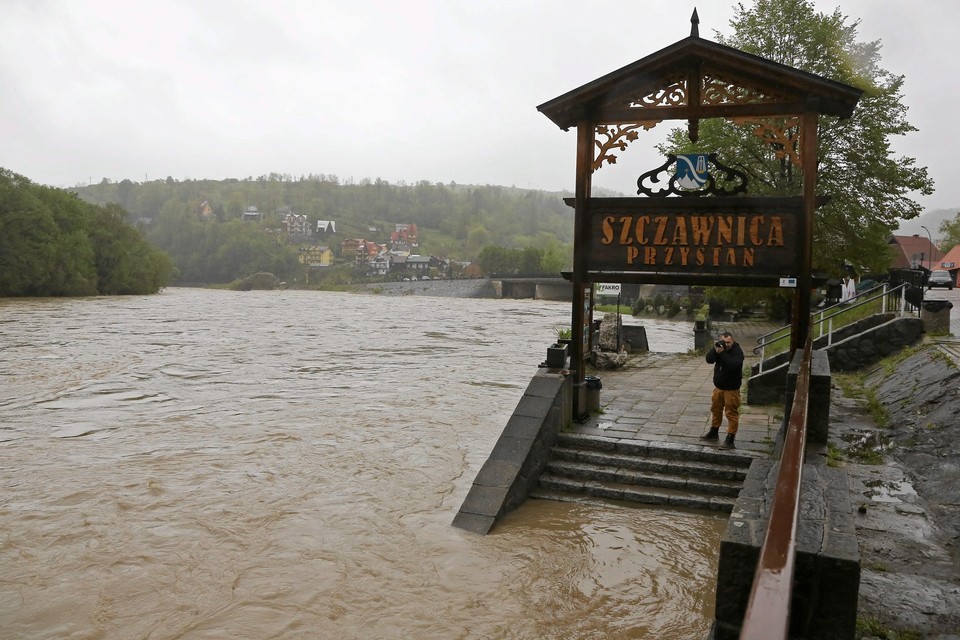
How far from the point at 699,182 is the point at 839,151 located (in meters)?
16.4

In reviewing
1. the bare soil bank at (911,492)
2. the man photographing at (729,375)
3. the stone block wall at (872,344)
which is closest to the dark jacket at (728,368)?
the man photographing at (729,375)

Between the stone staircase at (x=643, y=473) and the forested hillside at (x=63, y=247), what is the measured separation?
191 feet

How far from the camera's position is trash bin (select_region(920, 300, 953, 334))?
13.4 metres

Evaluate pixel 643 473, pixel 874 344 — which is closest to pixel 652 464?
pixel 643 473

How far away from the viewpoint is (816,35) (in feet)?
74.5

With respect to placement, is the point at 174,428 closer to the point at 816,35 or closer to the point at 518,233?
the point at 816,35

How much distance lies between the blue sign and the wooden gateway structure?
0.01m

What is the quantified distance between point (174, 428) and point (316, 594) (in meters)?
8.77

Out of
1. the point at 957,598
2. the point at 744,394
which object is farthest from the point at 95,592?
the point at 744,394

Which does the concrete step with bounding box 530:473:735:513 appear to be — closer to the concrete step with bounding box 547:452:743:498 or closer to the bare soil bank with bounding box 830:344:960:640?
the concrete step with bounding box 547:452:743:498

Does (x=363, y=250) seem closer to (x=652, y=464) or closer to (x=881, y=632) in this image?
(x=652, y=464)

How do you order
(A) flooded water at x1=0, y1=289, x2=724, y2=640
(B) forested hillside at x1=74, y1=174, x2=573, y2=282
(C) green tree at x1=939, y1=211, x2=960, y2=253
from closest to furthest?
(A) flooded water at x1=0, y1=289, x2=724, y2=640 → (C) green tree at x1=939, y1=211, x2=960, y2=253 → (B) forested hillside at x1=74, y1=174, x2=573, y2=282

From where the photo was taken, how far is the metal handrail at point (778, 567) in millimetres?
2004

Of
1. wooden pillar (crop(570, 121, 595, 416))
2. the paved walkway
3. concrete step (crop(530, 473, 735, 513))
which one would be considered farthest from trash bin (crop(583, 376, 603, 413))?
concrete step (crop(530, 473, 735, 513))
